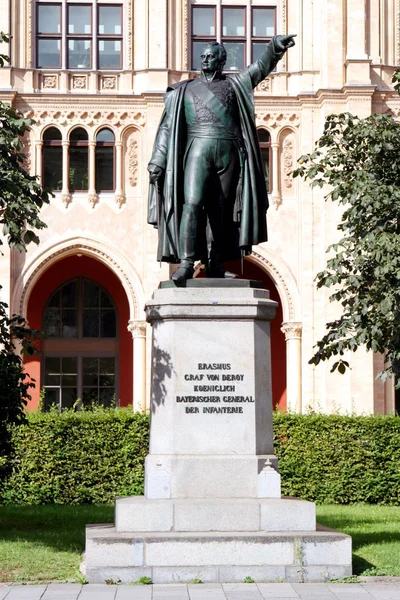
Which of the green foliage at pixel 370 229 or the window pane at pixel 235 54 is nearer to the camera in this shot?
the green foliage at pixel 370 229

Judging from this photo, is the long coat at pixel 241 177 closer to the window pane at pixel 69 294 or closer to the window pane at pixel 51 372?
the window pane at pixel 51 372

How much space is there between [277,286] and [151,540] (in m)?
22.2

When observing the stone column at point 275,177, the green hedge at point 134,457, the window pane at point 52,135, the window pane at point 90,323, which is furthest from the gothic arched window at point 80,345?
the green hedge at point 134,457

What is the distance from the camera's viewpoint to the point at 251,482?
10312 mm

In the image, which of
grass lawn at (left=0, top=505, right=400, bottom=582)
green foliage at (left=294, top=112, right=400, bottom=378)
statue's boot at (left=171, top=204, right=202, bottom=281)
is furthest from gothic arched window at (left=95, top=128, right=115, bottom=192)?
statue's boot at (left=171, top=204, right=202, bottom=281)

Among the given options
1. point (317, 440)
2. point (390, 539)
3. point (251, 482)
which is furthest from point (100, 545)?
point (317, 440)

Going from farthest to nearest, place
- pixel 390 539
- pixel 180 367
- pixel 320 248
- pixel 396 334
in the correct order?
pixel 320 248 < pixel 396 334 < pixel 390 539 < pixel 180 367

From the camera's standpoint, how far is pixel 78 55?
32.4 meters

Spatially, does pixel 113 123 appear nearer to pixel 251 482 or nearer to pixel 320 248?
pixel 320 248

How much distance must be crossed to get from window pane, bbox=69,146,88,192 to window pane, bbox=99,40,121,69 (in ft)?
7.84

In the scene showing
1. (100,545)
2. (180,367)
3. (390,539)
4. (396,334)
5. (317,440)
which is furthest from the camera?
(317,440)

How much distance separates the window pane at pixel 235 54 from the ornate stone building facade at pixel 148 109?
0.03m

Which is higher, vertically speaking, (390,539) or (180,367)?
(180,367)

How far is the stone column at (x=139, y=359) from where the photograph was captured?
1228 inches
